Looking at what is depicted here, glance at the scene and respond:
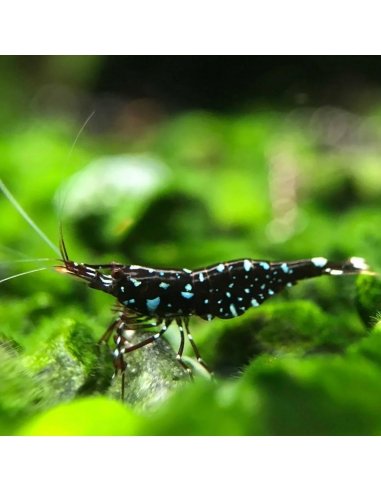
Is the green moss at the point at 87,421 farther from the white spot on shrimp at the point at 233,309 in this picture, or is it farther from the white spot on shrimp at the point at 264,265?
the white spot on shrimp at the point at 264,265

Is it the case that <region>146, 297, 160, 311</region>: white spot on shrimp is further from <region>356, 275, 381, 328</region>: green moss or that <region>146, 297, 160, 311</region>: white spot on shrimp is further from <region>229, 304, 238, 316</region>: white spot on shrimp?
<region>356, 275, 381, 328</region>: green moss

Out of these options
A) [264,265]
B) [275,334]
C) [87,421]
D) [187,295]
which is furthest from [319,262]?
[87,421]

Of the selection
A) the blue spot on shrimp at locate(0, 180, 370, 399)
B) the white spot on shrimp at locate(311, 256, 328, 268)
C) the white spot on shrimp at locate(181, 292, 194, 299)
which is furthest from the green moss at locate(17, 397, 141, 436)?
the white spot on shrimp at locate(311, 256, 328, 268)

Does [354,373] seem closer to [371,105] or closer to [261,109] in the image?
[261,109]

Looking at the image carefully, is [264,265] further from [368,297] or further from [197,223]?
[197,223]

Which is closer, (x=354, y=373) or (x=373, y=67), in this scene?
(x=354, y=373)

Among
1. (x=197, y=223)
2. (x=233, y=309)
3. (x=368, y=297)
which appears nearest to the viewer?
(x=368, y=297)
